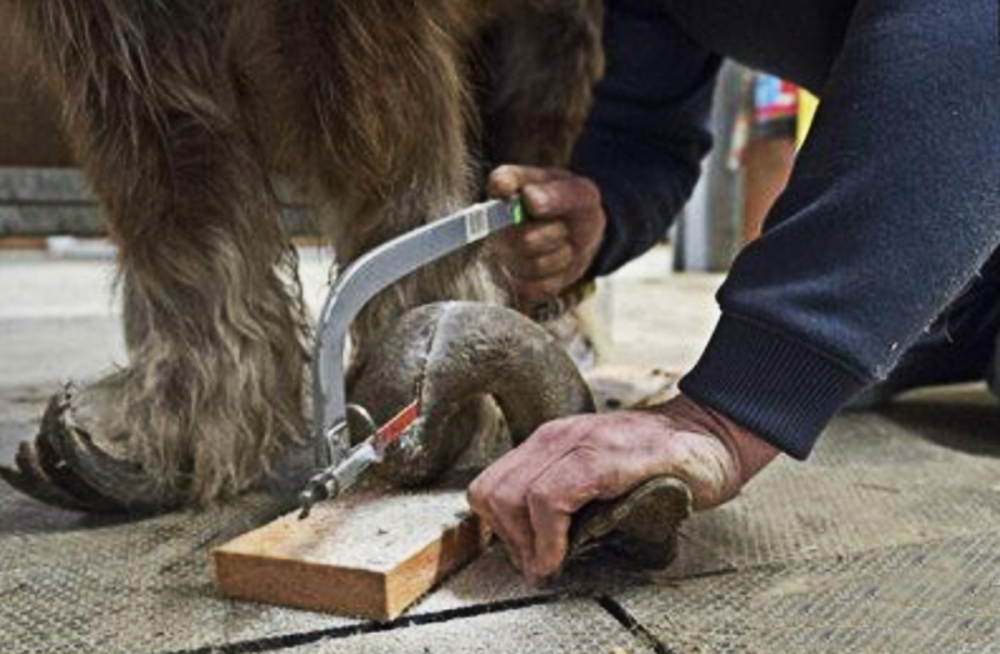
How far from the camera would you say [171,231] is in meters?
0.92

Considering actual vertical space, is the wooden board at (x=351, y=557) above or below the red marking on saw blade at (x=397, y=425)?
below

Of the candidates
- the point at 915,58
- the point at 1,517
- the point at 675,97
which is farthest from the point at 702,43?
the point at 1,517

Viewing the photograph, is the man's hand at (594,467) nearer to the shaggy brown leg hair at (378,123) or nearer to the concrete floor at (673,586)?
the concrete floor at (673,586)

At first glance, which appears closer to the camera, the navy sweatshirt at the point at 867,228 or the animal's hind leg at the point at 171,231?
the navy sweatshirt at the point at 867,228

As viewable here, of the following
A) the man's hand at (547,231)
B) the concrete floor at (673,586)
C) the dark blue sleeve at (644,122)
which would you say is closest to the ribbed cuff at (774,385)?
the concrete floor at (673,586)

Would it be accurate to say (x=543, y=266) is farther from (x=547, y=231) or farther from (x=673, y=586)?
(x=673, y=586)

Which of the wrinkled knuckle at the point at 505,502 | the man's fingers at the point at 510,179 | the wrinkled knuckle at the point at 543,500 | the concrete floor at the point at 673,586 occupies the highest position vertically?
the man's fingers at the point at 510,179

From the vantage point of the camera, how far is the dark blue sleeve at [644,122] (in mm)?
1443

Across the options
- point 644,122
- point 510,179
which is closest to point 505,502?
point 510,179

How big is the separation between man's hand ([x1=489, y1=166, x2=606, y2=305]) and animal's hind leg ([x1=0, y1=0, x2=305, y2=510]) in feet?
0.79

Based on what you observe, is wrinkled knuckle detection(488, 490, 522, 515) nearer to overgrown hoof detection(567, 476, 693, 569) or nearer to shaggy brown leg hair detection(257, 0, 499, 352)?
overgrown hoof detection(567, 476, 693, 569)

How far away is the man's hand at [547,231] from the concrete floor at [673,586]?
0.18 m

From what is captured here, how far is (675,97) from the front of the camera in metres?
1.55

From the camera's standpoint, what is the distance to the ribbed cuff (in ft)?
2.41
